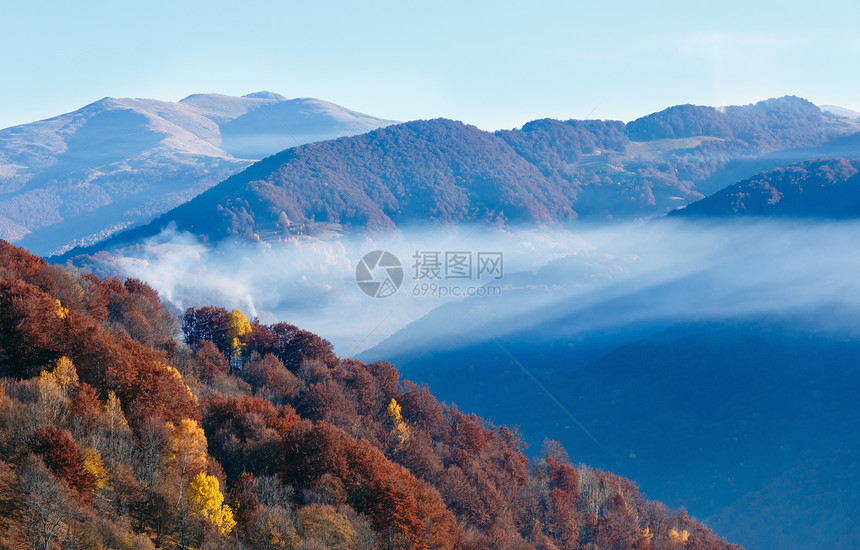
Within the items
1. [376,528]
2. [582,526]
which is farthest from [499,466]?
[376,528]

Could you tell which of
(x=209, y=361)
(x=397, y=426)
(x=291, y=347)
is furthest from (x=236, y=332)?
(x=397, y=426)

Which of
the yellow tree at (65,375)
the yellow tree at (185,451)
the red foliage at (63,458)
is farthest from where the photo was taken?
the yellow tree at (65,375)

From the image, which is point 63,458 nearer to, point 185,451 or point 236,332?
point 185,451

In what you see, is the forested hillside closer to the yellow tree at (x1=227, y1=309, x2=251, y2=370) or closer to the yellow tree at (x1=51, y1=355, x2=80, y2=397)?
the yellow tree at (x1=51, y1=355, x2=80, y2=397)

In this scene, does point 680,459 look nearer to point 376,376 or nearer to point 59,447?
point 376,376

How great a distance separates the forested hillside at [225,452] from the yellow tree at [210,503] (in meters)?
0.09

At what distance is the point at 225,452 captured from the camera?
177 feet

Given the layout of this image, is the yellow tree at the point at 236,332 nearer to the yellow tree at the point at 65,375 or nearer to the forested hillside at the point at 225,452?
the forested hillside at the point at 225,452

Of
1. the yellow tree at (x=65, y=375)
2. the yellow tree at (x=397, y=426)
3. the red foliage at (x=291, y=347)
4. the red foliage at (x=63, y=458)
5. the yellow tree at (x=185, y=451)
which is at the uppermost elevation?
the yellow tree at (x=65, y=375)

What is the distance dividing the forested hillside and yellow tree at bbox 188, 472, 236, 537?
87mm

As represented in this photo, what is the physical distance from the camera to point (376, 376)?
93688mm

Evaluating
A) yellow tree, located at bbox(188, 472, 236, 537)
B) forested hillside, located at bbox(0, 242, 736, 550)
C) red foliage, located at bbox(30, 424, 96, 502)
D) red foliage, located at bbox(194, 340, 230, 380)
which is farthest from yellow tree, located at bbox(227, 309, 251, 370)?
red foliage, located at bbox(30, 424, 96, 502)

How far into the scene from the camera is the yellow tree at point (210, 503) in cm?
4397

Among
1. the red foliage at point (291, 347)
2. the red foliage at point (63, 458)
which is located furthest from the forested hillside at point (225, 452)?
the red foliage at point (291, 347)
